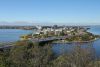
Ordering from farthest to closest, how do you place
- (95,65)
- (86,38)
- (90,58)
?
(86,38), (90,58), (95,65)

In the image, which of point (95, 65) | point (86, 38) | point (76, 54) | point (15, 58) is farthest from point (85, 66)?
point (86, 38)

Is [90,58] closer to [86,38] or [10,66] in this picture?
[10,66]

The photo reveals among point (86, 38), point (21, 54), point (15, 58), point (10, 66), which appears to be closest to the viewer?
point (10, 66)

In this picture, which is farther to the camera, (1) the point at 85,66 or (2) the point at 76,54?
(2) the point at 76,54

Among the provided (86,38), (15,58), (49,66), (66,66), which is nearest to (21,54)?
(15,58)

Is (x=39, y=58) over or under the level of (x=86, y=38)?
over

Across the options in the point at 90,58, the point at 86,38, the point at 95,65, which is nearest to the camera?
the point at 95,65

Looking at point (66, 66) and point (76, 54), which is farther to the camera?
point (76, 54)

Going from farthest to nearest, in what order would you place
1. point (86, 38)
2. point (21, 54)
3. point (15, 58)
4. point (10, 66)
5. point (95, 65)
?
point (86, 38)
point (21, 54)
point (15, 58)
point (95, 65)
point (10, 66)

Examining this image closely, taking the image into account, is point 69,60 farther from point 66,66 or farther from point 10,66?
point 10,66
